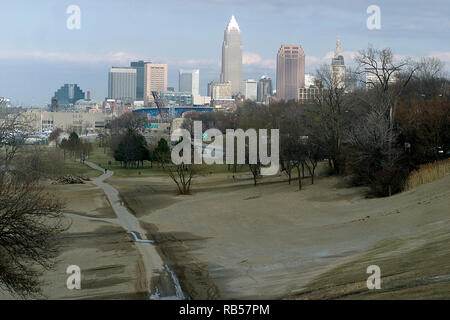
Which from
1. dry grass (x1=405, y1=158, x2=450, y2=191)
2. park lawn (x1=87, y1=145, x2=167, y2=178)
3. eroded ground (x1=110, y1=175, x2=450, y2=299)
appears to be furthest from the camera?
park lawn (x1=87, y1=145, x2=167, y2=178)

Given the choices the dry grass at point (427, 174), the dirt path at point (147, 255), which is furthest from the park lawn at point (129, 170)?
the dry grass at point (427, 174)

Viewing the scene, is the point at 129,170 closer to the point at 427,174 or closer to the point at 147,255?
the point at 427,174

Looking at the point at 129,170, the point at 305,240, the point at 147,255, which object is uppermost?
the point at 129,170

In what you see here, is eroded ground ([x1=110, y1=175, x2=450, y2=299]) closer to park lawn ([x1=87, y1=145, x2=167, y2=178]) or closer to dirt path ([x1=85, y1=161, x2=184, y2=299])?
dirt path ([x1=85, y1=161, x2=184, y2=299])

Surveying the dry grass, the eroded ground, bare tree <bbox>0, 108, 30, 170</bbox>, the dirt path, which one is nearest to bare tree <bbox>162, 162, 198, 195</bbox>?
the eroded ground

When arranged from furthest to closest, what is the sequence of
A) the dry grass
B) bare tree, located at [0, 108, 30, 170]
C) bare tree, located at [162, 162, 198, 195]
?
bare tree, located at [162, 162, 198, 195] < bare tree, located at [0, 108, 30, 170] < the dry grass

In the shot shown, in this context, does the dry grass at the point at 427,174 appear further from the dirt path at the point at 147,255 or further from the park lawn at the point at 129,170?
the park lawn at the point at 129,170

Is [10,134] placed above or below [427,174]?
above

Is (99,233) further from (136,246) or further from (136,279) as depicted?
(136,279)

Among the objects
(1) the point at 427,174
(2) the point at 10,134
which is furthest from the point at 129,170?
(1) the point at 427,174

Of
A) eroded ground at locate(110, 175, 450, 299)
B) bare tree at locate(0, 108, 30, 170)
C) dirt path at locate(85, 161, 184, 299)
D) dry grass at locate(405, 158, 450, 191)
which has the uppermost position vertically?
bare tree at locate(0, 108, 30, 170)
